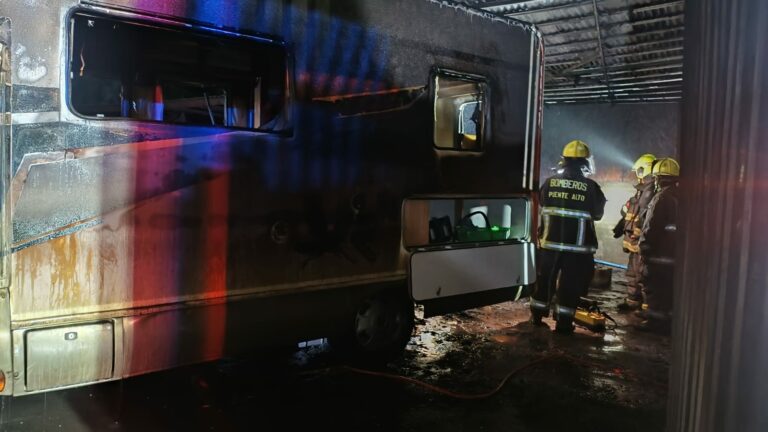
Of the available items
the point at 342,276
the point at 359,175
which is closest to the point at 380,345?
the point at 342,276

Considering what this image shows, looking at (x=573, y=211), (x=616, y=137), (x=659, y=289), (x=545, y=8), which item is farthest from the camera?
(x=616, y=137)

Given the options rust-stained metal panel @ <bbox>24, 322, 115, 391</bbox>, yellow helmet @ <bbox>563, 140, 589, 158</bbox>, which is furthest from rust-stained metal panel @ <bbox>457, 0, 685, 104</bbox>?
rust-stained metal panel @ <bbox>24, 322, 115, 391</bbox>

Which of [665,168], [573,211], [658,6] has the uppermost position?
[658,6]

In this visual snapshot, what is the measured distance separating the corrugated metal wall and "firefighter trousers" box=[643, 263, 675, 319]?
4.70 metres

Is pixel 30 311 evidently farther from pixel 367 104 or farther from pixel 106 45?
pixel 367 104

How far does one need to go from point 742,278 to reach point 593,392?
9.65 ft

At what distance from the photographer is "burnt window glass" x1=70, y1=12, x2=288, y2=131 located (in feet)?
10.7

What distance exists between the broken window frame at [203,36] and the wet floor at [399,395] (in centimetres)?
196

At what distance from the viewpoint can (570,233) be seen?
19.5 ft

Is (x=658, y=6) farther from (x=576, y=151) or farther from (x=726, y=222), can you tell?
(x=726, y=222)

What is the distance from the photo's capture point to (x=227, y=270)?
11.0 feet

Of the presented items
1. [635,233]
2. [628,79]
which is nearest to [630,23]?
[628,79]

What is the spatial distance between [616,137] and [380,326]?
864 cm

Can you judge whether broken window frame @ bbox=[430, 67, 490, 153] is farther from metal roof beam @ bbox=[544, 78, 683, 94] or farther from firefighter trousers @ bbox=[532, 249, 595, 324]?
metal roof beam @ bbox=[544, 78, 683, 94]
